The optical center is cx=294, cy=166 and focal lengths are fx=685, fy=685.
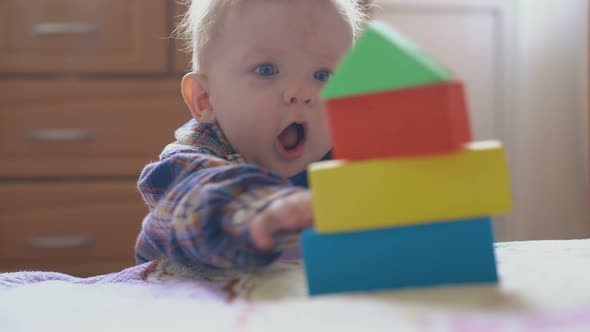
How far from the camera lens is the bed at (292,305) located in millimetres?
440

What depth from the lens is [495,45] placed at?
2227mm

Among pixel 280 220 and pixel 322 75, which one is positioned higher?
pixel 322 75

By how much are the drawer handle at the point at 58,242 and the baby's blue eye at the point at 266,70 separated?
98cm

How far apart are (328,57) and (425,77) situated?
41 cm

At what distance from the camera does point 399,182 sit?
1.68 feet

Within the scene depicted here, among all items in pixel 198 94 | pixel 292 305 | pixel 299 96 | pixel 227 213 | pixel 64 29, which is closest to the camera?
pixel 292 305

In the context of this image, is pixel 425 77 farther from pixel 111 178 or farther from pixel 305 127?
pixel 111 178

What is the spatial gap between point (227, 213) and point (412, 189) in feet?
0.57

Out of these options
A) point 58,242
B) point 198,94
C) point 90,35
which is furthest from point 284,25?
point 58,242

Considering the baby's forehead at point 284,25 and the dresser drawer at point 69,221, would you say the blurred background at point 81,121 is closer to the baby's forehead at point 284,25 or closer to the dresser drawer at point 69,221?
the dresser drawer at point 69,221

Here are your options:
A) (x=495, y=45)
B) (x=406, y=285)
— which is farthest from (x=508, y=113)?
(x=406, y=285)

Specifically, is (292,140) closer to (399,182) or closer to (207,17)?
(207,17)

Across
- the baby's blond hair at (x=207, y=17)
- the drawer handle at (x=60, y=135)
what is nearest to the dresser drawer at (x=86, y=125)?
the drawer handle at (x=60, y=135)

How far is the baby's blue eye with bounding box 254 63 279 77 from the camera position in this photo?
876 mm
